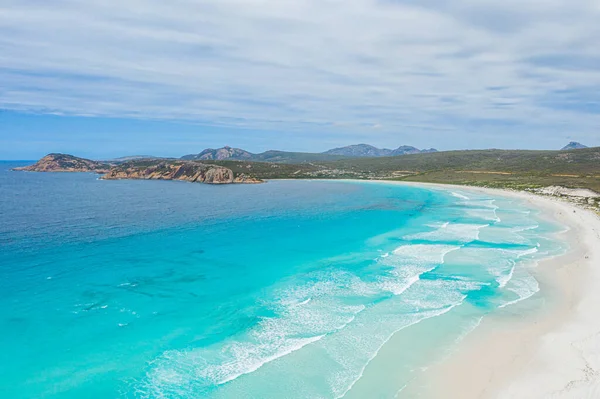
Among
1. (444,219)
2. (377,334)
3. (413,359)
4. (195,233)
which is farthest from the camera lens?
(444,219)

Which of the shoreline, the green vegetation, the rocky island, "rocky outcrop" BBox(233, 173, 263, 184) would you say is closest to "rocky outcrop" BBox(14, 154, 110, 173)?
the rocky island

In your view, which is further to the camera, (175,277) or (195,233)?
(195,233)

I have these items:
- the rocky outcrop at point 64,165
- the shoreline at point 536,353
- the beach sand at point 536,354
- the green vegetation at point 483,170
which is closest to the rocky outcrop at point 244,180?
the green vegetation at point 483,170

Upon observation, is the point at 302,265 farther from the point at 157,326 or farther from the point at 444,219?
the point at 444,219

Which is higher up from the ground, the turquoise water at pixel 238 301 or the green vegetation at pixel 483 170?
the green vegetation at pixel 483 170

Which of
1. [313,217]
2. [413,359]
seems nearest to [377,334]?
[413,359]

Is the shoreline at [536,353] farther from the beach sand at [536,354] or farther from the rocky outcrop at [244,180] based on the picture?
the rocky outcrop at [244,180]
